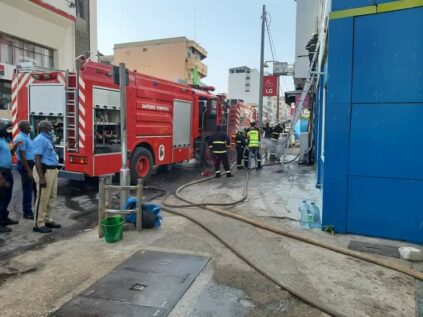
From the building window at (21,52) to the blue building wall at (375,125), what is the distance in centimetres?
1829

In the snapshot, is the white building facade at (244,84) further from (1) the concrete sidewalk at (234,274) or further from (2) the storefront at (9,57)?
(1) the concrete sidewalk at (234,274)

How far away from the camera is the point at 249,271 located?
A: 14.6 feet

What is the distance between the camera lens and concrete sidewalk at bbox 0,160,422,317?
3.62m

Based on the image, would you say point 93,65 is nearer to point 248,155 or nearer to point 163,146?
point 163,146

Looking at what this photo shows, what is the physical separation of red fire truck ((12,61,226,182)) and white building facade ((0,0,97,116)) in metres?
12.3

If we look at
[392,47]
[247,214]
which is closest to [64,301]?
[247,214]

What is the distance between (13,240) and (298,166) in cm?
1081

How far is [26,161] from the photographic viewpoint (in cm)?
634

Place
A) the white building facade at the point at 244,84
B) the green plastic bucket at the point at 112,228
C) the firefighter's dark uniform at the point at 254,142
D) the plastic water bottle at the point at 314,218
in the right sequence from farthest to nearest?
the white building facade at the point at 244,84 → the firefighter's dark uniform at the point at 254,142 → the plastic water bottle at the point at 314,218 → the green plastic bucket at the point at 112,228

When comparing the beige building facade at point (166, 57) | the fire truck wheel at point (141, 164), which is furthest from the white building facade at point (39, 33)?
the beige building facade at point (166, 57)

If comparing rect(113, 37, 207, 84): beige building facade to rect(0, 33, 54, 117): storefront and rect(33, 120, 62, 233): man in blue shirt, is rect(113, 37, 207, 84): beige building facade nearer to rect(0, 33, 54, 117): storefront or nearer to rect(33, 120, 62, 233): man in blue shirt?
rect(0, 33, 54, 117): storefront

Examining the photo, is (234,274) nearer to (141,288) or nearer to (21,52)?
(141,288)

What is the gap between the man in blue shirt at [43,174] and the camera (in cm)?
581

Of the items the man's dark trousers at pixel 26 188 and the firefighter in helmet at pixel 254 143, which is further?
the firefighter in helmet at pixel 254 143
